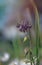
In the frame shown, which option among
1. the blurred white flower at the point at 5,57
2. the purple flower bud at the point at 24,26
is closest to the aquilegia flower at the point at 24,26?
the purple flower bud at the point at 24,26

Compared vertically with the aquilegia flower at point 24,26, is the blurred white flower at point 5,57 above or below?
below

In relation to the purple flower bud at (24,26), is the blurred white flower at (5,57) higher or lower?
lower

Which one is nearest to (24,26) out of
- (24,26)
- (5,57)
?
(24,26)

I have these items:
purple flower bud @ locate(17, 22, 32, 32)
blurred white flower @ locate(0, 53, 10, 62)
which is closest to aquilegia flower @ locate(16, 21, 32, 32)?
purple flower bud @ locate(17, 22, 32, 32)

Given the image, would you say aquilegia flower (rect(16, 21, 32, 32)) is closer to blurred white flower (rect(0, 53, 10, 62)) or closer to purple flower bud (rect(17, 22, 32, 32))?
purple flower bud (rect(17, 22, 32, 32))

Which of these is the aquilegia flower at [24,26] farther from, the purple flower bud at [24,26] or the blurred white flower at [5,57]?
the blurred white flower at [5,57]

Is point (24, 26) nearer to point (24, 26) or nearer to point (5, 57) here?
point (24, 26)

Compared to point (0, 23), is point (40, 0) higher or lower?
higher

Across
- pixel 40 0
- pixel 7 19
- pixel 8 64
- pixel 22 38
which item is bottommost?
pixel 8 64

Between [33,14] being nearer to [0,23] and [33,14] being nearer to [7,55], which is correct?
[0,23]

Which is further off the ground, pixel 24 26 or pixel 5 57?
pixel 24 26

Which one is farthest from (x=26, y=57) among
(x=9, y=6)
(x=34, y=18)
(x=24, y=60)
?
(x=9, y=6)
